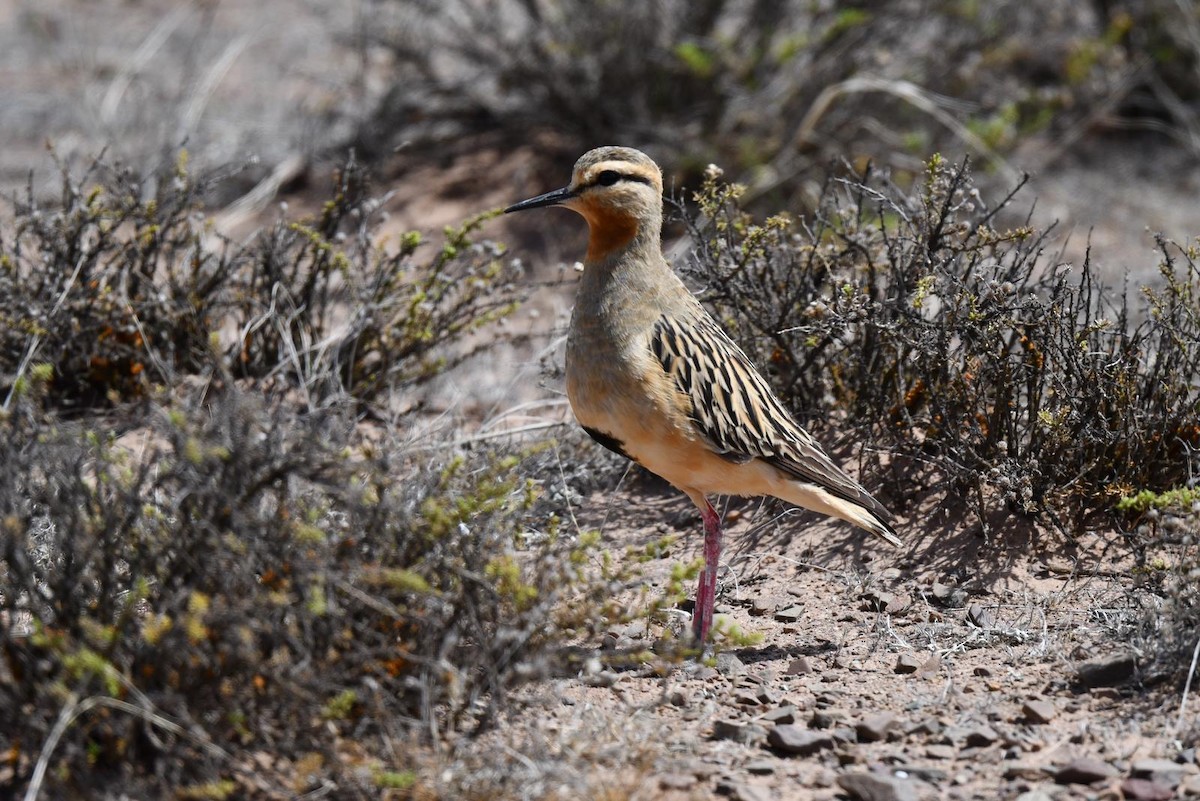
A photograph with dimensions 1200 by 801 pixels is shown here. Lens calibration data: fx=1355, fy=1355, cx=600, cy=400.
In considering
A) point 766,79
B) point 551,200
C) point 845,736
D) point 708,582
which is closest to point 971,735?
point 845,736

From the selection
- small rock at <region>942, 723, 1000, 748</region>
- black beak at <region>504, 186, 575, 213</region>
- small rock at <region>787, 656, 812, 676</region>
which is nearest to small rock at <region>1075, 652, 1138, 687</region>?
small rock at <region>942, 723, 1000, 748</region>

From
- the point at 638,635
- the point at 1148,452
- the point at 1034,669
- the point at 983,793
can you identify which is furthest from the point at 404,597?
the point at 1148,452

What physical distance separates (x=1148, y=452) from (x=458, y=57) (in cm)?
708

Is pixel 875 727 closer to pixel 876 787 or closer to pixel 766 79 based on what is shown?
pixel 876 787

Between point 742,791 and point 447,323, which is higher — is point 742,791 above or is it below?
below

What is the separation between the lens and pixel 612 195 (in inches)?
201

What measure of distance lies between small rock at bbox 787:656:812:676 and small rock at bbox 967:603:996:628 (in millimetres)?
693

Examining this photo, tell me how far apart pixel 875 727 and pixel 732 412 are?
129cm

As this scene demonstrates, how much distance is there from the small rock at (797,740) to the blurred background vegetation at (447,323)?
0.59m

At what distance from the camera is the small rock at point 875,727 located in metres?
4.19

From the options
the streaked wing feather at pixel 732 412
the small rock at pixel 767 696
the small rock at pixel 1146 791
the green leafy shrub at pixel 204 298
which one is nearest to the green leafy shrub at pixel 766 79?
the green leafy shrub at pixel 204 298

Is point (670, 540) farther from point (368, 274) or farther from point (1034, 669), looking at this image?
point (368, 274)

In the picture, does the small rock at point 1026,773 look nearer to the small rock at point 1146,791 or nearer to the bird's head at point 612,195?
the small rock at point 1146,791

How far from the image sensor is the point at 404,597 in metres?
4.03
